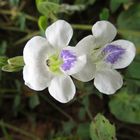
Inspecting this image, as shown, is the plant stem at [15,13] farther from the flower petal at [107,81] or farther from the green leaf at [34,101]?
the flower petal at [107,81]

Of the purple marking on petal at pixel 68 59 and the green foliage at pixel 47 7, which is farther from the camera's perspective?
the green foliage at pixel 47 7

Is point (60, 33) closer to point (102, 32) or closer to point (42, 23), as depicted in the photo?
point (102, 32)

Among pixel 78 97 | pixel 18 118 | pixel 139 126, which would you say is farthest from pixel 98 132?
pixel 18 118

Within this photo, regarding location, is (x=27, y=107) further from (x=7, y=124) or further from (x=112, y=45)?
(x=112, y=45)

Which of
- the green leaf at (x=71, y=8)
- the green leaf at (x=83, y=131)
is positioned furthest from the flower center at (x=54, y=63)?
the green leaf at (x=83, y=131)

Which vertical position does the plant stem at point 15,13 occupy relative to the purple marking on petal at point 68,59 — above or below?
below

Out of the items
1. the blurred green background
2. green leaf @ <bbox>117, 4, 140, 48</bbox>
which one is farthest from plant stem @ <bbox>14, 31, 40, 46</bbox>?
green leaf @ <bbox>117, 4, 140, 48</bbox>

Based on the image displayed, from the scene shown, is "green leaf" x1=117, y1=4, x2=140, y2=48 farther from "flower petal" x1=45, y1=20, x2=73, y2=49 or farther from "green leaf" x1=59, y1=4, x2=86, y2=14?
"flower petal" x1=45, y1=20, x2=73, y2=49
